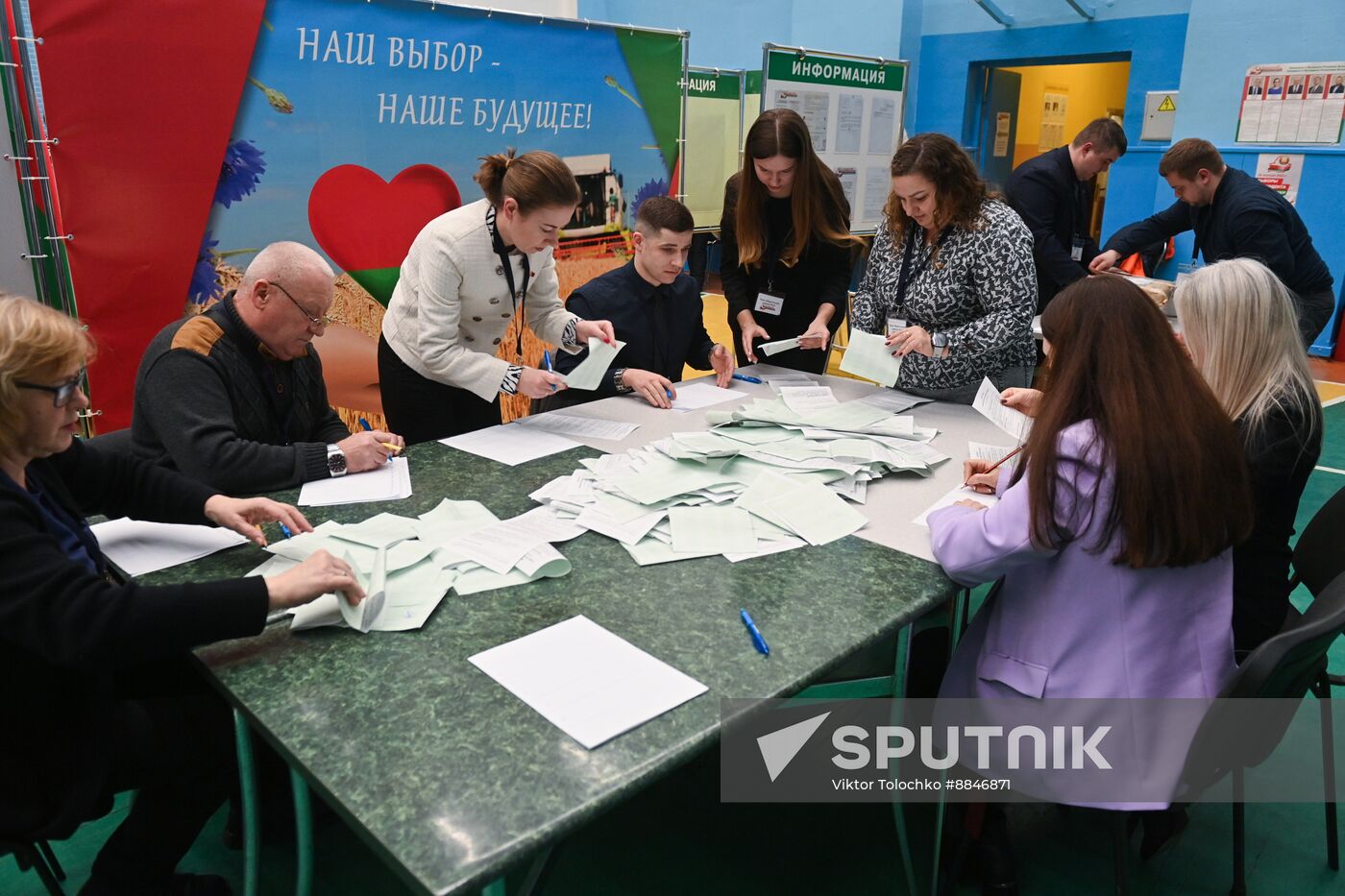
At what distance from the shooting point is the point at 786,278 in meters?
3.18

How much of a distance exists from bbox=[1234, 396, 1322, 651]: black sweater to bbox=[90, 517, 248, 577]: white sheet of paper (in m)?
1.88

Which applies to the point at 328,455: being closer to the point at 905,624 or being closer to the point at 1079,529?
→ the point at 905,624

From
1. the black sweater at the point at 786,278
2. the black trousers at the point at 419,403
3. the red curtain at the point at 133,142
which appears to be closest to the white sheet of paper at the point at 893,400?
the black sweater at the point at 786,278

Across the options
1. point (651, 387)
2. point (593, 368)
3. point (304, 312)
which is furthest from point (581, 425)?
point (304, 312)

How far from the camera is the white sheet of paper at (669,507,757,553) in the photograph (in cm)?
163

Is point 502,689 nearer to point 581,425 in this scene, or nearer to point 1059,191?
point 581,425

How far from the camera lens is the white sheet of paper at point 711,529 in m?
1.63

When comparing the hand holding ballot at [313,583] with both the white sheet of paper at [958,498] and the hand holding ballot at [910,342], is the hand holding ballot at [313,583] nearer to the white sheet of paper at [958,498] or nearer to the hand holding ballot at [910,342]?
the white sheet of paper at [958,498]

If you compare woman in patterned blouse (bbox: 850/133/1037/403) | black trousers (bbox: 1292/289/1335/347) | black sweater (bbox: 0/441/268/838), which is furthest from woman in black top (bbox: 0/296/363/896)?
black trousers (bbox: 1292/289/1335/347)

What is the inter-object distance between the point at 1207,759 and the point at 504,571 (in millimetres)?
1182

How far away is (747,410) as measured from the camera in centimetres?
239

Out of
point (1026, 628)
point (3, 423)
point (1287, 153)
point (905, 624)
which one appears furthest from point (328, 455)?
point (1287, 153)

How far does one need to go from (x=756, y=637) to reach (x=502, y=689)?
370 millimetres

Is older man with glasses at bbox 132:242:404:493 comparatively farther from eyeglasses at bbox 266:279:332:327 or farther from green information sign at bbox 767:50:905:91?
green information sign at bbox 767:50:905:91
